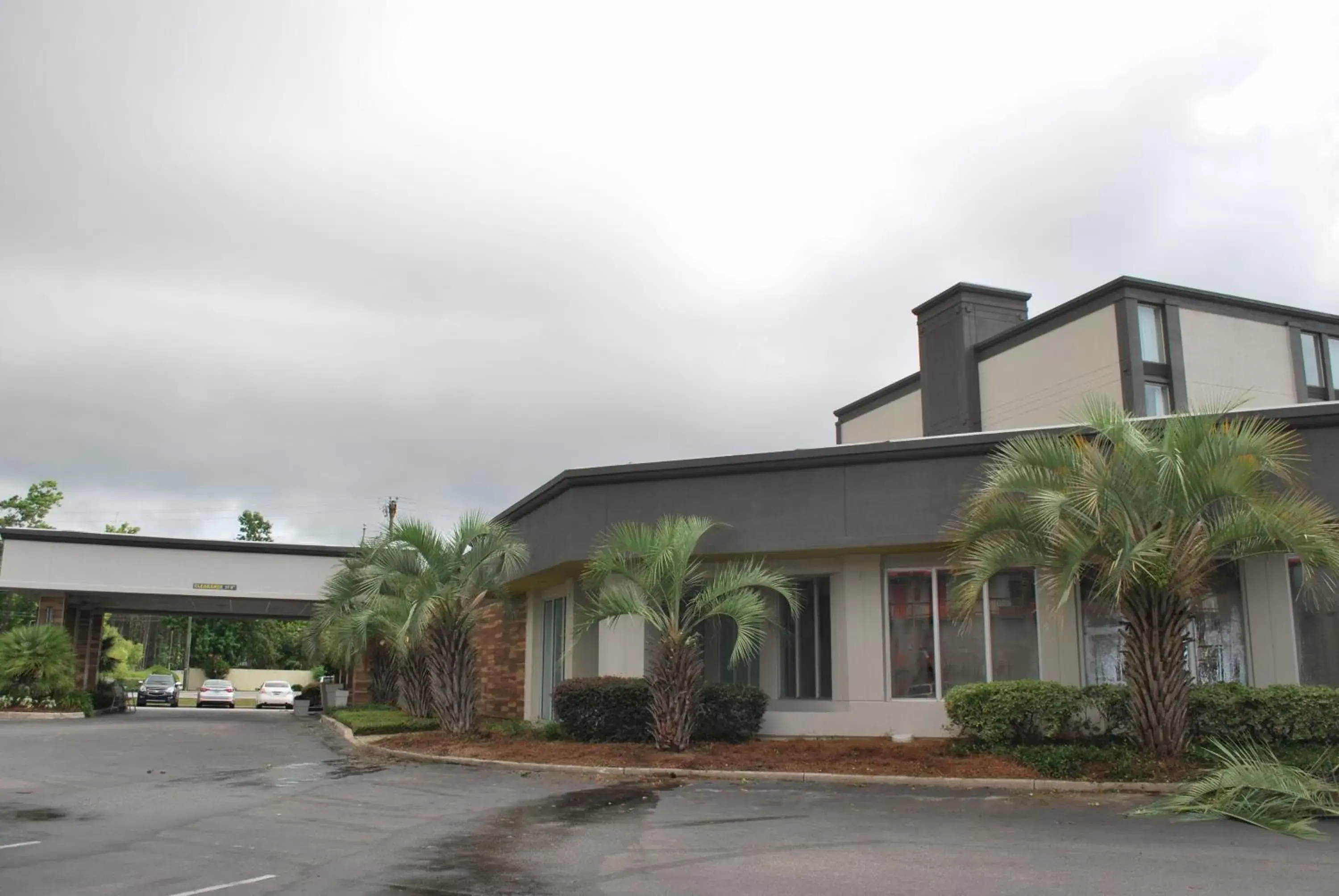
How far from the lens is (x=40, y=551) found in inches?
1393

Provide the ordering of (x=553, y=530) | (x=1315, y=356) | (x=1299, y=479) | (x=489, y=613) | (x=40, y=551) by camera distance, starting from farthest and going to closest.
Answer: (x=40, y=551), (x=489, y=613), (x=1315, y=356), (x=553, y=530), (x=1299, y=479)

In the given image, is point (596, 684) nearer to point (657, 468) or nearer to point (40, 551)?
point (657, 468)

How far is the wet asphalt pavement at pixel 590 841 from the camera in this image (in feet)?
26.6

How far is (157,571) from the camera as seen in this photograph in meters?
36.9

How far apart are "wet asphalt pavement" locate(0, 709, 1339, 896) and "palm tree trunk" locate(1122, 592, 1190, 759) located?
A: 1557mm

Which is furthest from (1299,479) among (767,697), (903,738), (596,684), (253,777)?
(253,777)

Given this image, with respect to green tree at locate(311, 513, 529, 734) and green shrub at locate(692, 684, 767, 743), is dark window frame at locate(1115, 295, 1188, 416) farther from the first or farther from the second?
green tree at locate(311, 513, 529, 734)

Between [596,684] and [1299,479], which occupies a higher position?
[1299,479]

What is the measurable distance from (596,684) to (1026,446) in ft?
25.0

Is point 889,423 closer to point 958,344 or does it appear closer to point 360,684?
point 958,344

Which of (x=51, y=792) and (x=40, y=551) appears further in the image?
(x=40, y=551)

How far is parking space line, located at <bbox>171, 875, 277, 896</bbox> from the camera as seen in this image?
7824 mm

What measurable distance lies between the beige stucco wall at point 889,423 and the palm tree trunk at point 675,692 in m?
14.9

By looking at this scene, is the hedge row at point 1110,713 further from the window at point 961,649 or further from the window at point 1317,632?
the window at point 961,649
